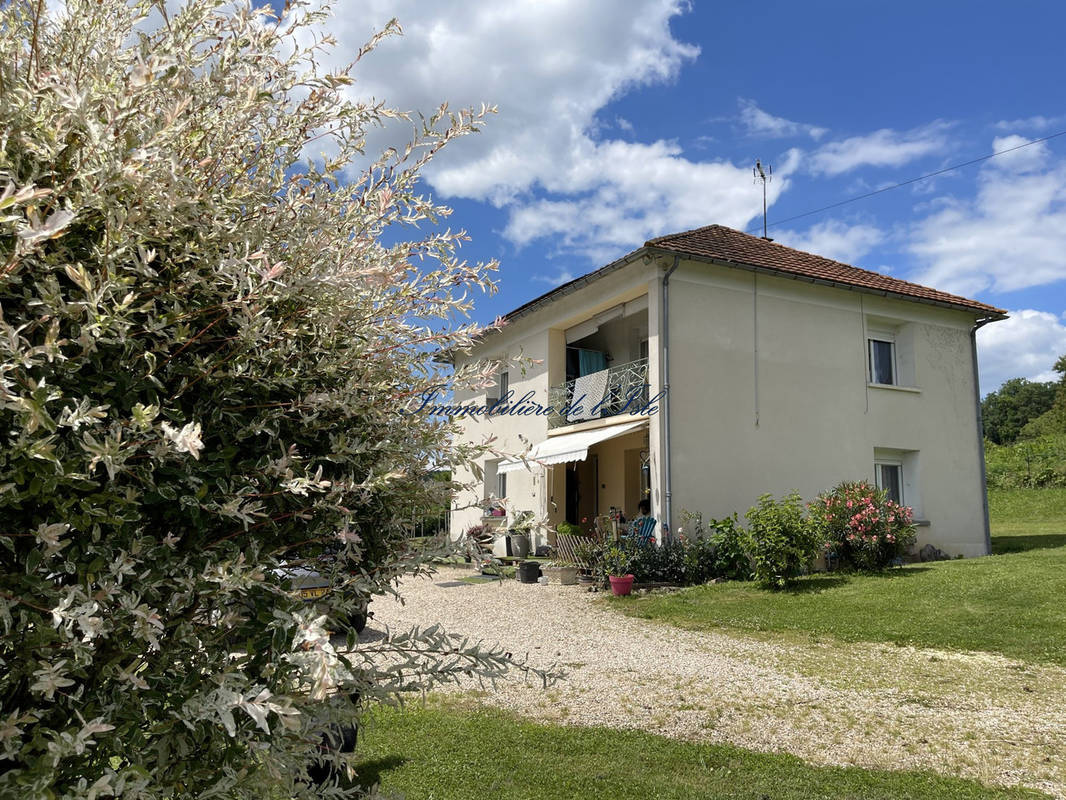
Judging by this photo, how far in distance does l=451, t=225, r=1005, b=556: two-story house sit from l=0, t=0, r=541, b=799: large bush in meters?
12.3

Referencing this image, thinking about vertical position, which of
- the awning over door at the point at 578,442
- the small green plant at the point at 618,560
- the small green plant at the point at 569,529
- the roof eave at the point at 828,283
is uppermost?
the roof eave at the point at 828,283

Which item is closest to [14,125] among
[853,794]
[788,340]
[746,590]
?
[853,794]

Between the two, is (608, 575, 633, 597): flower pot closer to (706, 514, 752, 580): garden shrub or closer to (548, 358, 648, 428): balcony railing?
(706, 514, 752, 580): garden shrub

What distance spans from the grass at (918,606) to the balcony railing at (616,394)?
489 cm

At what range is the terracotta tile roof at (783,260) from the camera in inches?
647

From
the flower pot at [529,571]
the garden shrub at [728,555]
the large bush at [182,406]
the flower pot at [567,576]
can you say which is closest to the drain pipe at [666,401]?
the garden shrub at [728,555]

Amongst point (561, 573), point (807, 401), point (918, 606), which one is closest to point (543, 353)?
point (561, 573)

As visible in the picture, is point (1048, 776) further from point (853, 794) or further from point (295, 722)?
point (295, 722)

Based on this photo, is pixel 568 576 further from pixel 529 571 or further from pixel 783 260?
pixel 783 260

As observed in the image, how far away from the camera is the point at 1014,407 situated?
81.3 metres

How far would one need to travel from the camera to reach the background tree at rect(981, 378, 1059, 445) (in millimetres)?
77312

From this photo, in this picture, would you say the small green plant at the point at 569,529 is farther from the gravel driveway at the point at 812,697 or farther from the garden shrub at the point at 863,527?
the gravel driveway at the point at 812,697

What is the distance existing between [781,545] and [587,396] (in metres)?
6.98

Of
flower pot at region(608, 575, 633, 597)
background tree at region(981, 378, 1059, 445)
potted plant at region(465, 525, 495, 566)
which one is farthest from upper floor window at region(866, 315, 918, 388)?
background tree at region(981, 378, 1059, 445)
